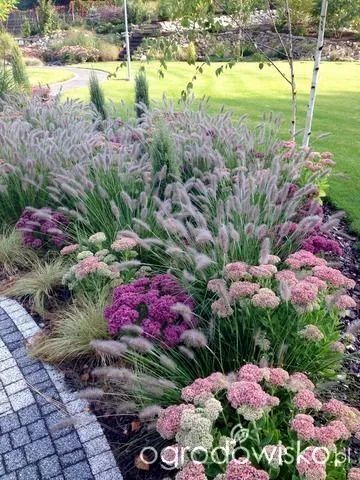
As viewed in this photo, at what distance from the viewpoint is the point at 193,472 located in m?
1.64

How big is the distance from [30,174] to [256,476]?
389cm

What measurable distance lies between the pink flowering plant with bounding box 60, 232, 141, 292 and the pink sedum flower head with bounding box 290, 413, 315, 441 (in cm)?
147

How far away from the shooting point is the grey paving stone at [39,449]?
8.13 feet

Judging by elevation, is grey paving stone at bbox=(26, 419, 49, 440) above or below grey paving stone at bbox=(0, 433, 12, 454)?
above

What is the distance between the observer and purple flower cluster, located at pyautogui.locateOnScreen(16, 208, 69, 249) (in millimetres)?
4219

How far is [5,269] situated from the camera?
456cm

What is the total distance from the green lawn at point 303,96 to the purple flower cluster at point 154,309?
2.90m

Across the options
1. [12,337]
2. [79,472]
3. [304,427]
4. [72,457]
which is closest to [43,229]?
[12,337]

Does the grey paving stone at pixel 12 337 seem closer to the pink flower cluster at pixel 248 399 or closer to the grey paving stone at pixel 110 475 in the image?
the grey paving stone at pixel 110 475

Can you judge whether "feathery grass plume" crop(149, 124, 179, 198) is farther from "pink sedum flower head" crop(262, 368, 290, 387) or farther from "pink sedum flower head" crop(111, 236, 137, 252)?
"pink sedum flower head" crop(262, 368, 290, 387)

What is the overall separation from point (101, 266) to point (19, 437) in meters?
1.10

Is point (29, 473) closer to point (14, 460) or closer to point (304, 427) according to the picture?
point (14, 460)

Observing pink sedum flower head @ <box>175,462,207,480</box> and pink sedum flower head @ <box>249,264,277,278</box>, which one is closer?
pink sedum flower head @ <box>175,462,207,480</box>

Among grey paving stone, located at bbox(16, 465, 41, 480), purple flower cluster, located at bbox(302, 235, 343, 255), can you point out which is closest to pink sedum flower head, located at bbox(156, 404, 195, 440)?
grey paving stone, located at bbox(16, 465, 41, 480)
